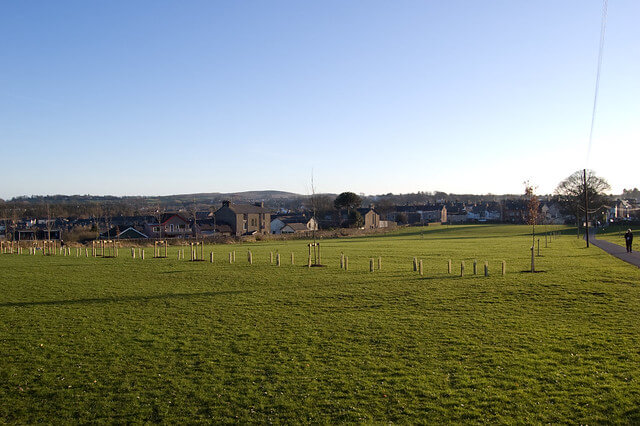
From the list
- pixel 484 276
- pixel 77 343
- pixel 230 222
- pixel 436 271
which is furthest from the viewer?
pixel 230 222

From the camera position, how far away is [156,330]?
13523 mm

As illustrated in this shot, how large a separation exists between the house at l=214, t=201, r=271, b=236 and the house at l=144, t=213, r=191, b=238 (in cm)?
858

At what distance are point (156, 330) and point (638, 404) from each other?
11.8 meters

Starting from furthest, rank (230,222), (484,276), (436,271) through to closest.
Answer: (230,222), (436,271), (484,276)

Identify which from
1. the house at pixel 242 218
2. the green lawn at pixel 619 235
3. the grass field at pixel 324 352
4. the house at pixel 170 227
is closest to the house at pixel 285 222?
the house at pixel 242 218

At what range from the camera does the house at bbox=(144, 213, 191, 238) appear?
90.6m

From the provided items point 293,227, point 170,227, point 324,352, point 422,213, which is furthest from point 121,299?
point 422,213

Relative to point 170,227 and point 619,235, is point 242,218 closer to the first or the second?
point 170,227

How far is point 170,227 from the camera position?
92.6 meters

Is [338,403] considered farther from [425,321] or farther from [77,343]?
[77,343]

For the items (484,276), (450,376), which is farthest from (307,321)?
(484,276)

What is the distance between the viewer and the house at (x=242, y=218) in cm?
9781

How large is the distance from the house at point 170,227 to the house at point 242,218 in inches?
338

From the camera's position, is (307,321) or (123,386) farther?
(307,321)
